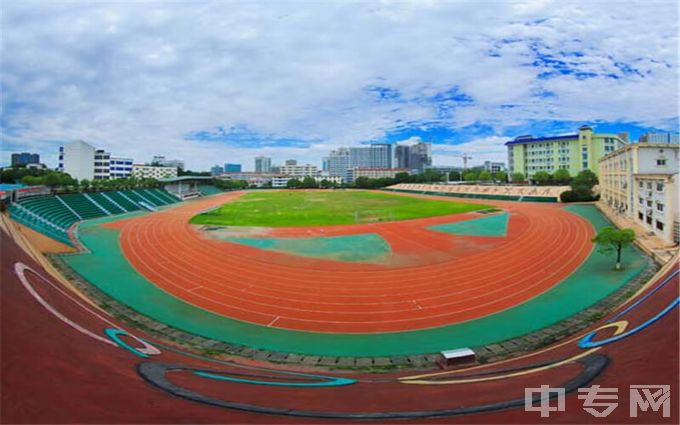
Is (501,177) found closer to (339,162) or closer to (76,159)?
(76,159)

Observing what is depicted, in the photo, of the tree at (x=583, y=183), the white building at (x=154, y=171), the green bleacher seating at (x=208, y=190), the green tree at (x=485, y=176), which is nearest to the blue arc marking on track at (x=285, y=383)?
the tree at (x=583, y=183)

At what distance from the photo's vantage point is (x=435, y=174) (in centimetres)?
8812

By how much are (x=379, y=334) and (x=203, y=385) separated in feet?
17.7

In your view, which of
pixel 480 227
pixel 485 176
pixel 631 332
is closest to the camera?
pixel 631 332

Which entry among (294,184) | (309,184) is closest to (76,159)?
(294,184)

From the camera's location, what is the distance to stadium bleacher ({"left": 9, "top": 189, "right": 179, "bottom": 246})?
21141 millimetres

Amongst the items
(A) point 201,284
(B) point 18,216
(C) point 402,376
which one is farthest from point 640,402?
(B) point 18,216

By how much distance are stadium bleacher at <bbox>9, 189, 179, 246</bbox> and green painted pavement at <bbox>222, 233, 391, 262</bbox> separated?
35.7ft

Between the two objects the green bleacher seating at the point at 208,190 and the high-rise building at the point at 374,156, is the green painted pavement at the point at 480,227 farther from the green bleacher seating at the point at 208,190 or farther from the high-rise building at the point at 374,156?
the high-rise building at the point at 374,156

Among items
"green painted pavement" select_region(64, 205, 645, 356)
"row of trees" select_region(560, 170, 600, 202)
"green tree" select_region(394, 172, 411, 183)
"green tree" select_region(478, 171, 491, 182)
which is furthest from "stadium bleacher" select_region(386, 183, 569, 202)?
"green painted pavement" select_region(64, 205, 645, 356)

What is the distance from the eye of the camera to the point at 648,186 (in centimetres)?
2206

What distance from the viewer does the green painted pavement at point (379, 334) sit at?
9500 millimetres

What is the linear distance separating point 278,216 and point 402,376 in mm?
28544

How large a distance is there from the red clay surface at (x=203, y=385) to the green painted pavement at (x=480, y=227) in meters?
17.2
